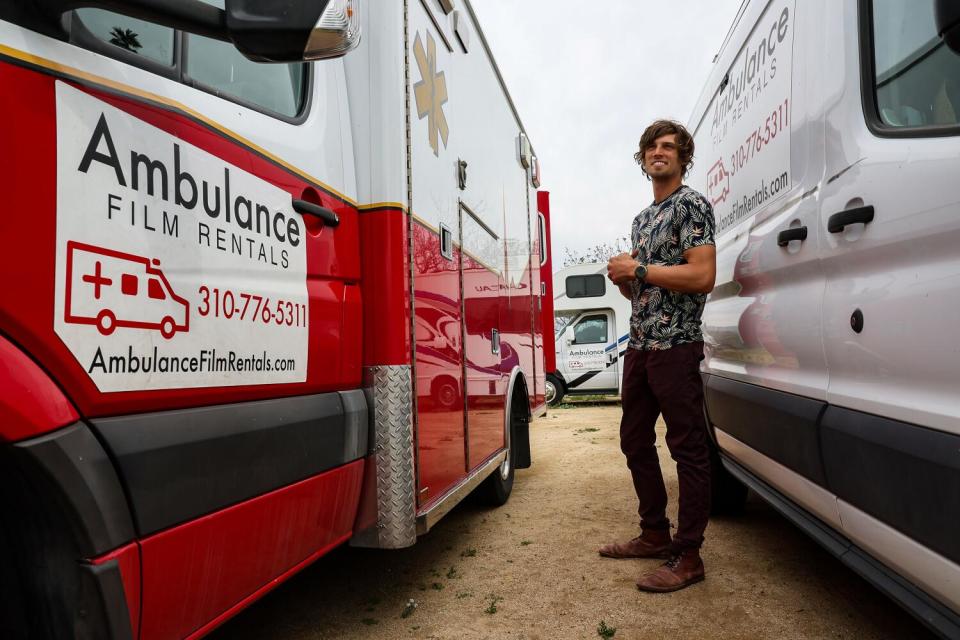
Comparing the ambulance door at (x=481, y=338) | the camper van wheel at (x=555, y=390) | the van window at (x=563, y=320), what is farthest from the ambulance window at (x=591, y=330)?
the ambulance door at (x=481, y=338)

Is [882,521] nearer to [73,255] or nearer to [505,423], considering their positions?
[73,255]

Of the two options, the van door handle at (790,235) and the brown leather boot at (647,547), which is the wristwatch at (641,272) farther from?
the brown leather boot at (647,547)

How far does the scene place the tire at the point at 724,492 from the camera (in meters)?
3.56

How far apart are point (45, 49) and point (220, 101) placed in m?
0.49

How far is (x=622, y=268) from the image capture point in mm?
2738

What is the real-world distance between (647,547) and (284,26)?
8.73 ft

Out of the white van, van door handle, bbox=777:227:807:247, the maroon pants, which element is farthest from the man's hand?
van door handle, bbox=777:227:807:247

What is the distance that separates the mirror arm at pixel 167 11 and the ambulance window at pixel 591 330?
10867mm

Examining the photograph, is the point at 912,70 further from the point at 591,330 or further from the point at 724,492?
the point at 591,330

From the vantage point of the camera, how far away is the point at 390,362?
2.14m

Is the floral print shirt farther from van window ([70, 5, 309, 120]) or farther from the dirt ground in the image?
van window ([70, 5, 309, 120])

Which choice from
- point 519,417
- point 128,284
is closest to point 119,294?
point 128,284

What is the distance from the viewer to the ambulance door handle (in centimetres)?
184

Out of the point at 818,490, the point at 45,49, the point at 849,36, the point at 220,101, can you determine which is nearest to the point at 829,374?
the point at 818,490
